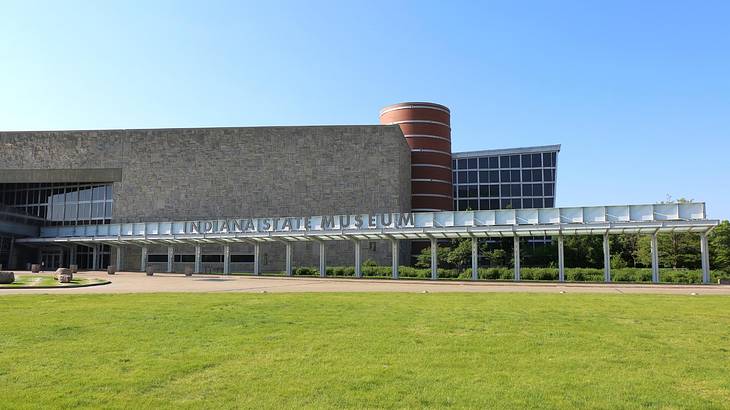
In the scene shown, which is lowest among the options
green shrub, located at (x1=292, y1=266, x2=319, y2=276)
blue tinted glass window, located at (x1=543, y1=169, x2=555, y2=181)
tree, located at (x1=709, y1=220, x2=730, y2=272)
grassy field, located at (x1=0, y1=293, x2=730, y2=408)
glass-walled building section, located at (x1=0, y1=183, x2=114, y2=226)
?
green shrub, located at (x1=292, y1=266, x2=319, y2=276)

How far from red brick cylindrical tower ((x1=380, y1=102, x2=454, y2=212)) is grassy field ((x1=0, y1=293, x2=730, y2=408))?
5596cm

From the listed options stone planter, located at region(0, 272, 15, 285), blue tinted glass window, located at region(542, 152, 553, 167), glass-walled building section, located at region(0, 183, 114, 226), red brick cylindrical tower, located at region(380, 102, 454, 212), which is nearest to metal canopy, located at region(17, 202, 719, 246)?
glass-walled building section, located at region(0, 183, 114, 226)

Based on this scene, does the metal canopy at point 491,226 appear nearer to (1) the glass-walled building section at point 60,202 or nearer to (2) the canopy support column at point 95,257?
(2) the canopy support column at point 95,257

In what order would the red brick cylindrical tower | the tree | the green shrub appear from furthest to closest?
1. the red brick cylindrical tower
2. the tree
3. the green shrub

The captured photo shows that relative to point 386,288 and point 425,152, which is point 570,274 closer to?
point 386,288

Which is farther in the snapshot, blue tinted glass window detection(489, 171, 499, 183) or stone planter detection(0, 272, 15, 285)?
blue tinted glass window detection(489, 171, 499, 183)

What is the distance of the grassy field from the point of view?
291 inches

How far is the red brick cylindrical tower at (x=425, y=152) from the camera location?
72.6 m

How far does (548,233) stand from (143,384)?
3447 cm

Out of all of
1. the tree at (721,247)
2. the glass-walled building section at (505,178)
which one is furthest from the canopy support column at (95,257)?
the tree at (721,247)

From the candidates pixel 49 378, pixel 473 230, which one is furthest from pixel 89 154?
pixel 49 378

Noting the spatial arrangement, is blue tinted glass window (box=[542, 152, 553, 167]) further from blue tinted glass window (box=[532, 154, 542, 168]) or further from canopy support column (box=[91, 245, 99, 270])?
canopy support column (box=[91, 245, 99, 270])

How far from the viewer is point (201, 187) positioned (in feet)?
213

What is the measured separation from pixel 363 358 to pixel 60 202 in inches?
2804
